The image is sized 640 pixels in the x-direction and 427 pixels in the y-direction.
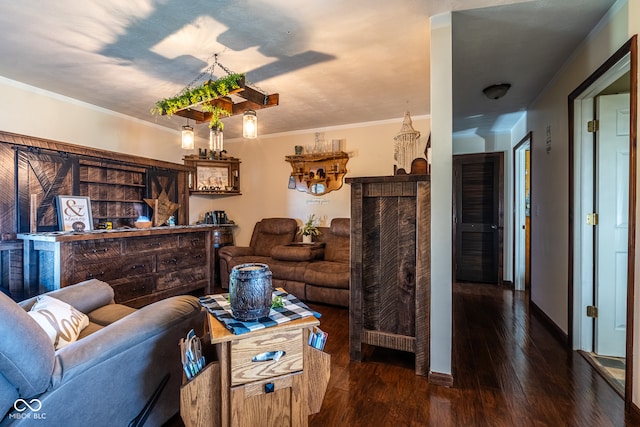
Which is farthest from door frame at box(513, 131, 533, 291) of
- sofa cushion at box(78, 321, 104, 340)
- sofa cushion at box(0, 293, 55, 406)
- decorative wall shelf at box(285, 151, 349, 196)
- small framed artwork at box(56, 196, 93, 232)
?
small framed artwork at box(56, 196, 93, 232)

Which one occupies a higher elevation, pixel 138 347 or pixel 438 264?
pixel 438 264

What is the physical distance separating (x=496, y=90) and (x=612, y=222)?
5.18 feet

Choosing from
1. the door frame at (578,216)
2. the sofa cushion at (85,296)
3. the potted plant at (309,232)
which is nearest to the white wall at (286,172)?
the potted plant at (309,232)

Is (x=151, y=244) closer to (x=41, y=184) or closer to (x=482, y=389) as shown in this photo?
(x=41, y=184)

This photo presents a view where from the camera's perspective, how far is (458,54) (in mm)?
2420

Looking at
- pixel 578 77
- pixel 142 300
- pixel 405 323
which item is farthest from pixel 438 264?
pixel 142 300

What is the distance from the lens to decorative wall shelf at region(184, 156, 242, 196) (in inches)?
189

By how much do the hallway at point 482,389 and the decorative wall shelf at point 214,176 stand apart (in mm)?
3319

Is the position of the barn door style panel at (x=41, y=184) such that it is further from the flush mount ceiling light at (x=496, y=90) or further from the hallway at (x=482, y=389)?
the flush mount ceiling light at (x=496, y=90)

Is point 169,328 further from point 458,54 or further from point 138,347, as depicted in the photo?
point 458,54

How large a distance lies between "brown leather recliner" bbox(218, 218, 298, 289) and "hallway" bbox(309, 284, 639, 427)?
206cm

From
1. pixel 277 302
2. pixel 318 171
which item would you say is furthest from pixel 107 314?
pixel 318 171

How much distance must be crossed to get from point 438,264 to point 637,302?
1.02m

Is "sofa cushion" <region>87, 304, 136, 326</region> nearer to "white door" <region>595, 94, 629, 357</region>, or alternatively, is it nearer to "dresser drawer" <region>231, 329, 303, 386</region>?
"dresser drawer" <region>231, 329, 303, 386</region>
